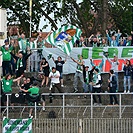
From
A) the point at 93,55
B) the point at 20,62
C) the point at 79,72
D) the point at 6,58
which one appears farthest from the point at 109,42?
the point at 6,58

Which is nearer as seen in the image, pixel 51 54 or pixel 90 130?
pixel 90 130

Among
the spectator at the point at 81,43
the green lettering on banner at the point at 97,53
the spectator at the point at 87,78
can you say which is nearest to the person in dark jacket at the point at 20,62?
the spectator at the point at 87,78

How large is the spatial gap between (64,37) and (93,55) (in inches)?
115

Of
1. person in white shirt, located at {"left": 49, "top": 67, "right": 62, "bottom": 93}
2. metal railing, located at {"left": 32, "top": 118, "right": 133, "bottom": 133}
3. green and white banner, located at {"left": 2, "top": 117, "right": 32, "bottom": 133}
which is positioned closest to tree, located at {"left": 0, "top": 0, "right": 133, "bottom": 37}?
person in white shirt, located at {"left": 49, "top": 67, "right": 62, "bottom": 93}

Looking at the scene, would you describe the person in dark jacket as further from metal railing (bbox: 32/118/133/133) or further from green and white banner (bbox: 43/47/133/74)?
metal railing (bbox: 32/118/133/133)

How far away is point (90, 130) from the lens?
22.3m

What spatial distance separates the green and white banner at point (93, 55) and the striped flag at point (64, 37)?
8.43 feet

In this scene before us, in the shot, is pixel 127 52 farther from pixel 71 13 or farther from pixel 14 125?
pixel 71 13

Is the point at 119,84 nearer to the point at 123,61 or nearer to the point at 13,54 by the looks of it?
the point at 123,61

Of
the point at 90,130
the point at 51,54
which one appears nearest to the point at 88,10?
the point at 51,54

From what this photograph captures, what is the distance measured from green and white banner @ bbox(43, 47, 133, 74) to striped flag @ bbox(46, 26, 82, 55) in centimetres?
257

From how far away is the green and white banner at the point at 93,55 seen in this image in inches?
1080

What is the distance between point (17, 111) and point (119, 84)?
526 centimetres

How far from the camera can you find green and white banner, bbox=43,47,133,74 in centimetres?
2742
